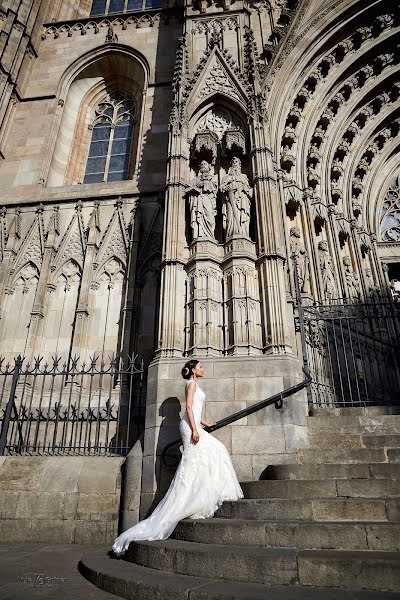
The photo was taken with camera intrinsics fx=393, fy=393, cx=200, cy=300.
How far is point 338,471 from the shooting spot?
445 centimetres

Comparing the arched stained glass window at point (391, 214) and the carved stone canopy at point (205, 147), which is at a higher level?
the arched stained glass window at point (391, 214)

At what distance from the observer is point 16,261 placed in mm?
10047

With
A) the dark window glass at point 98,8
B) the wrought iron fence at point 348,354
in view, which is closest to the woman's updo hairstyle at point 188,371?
the wrought iron fence at point 348,354

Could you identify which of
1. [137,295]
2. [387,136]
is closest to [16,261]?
[137,295]

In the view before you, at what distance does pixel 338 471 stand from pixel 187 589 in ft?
8.44

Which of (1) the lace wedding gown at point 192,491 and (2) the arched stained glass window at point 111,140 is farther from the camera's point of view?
(2) the arched stained glass window at point 111,140

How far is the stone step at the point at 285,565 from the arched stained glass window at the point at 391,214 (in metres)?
12.3

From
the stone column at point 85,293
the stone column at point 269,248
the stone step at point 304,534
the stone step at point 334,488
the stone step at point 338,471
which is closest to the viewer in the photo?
the stone step at point 304,534

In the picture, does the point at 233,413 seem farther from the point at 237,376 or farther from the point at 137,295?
the point at 137,295

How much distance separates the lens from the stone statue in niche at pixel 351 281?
10.0m

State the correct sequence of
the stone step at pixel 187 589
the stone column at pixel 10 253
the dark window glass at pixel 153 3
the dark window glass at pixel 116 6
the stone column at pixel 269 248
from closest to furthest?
the stone step at pixel 187 589, the stone column at pixel 269 248, the stone column at pixel 10 253, the dark window glass at pixel 153 3, the dark window glass at pixel 116 6

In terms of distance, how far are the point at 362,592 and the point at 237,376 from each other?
3.69 metres

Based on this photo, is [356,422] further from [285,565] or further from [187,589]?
[187,589]

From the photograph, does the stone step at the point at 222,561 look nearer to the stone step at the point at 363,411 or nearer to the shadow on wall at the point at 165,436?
the shadow on wall at the point at 165,436
